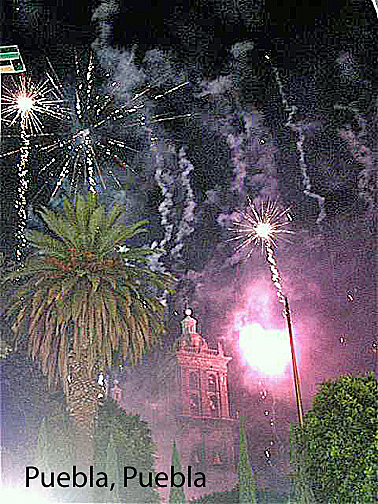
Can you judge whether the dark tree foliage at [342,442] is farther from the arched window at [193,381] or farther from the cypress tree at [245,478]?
the arched window at [193,381]

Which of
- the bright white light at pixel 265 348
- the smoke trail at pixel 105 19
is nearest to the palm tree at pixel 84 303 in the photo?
the bright white light at pixel 265 348

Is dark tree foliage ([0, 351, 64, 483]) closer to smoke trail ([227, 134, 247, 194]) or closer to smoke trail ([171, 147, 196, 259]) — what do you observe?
smoke trail ([171, 147, 196, 259])

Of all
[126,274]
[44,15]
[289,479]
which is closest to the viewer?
[289,479]

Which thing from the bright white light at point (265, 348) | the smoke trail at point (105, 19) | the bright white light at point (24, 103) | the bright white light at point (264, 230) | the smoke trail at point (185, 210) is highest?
the smoke trail at point (105, 19)

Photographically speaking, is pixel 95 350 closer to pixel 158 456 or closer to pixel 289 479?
pixel 158 456

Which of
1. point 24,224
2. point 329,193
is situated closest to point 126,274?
point 24,224

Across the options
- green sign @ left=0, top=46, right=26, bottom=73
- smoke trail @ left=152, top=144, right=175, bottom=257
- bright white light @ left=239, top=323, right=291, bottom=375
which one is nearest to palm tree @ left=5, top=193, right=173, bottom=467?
smoke trail @ left=152, top=144, right=175, bottom=257

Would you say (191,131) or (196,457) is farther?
(191,131)
